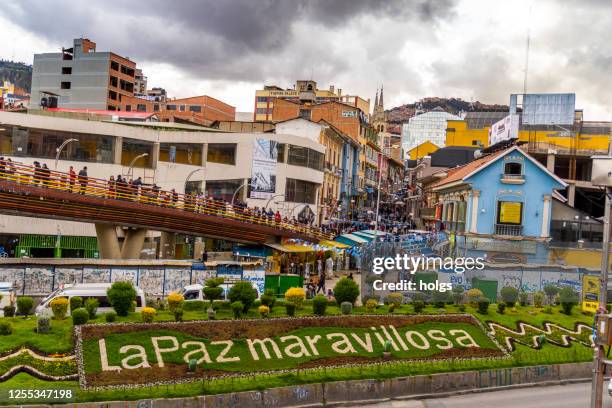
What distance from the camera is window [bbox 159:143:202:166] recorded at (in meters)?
59.8

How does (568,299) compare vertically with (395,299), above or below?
above

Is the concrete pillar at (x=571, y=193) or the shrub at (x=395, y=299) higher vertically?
the concrete pillar at (x=571, y=193)

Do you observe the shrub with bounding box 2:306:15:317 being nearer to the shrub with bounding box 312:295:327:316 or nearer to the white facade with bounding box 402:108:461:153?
the shrub with bounding box 312:295:327:316

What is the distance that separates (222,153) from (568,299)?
34686mm

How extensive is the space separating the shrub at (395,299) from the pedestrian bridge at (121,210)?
1432 cm

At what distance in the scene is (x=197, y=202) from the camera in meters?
45.4

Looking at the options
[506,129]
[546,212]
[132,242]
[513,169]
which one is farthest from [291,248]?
[506,129]

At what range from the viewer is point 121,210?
41156 mm

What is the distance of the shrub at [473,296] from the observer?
38.1 m

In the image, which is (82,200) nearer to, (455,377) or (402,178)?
(455,377)

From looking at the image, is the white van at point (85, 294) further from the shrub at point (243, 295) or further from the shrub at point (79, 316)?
the shrub at point (243, 295)

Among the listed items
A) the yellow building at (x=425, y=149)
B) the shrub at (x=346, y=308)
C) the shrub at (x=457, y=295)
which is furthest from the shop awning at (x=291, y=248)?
the yellow building at (x=425, y=149)

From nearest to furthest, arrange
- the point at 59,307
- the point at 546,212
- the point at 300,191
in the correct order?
1. the point at 59,307
2. the point at 546,212
3. the point at 300,191

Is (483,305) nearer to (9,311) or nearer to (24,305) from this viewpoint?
(24,305)
